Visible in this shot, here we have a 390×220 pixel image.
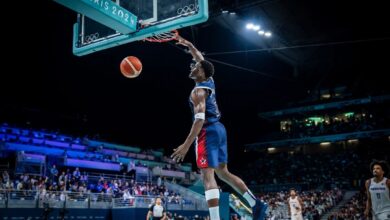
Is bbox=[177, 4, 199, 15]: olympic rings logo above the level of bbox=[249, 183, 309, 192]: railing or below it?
above

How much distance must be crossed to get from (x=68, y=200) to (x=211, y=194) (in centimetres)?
1309

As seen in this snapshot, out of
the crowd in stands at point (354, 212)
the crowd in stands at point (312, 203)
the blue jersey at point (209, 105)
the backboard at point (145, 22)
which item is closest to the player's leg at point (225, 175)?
the blue jersey at point (209, 105)

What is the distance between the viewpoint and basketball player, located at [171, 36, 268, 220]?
13.7 feet

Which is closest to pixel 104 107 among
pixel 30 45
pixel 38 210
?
pixel 30 45

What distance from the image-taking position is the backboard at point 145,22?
6508 millimetres

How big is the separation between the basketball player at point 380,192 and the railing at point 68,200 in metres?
10.8

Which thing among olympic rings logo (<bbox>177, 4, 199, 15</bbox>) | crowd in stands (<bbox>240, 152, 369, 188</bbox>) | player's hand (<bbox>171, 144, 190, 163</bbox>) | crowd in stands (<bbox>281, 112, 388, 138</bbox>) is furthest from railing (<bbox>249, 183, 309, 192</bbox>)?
player's hand (<bbox>171, 144, 190, 163</bbox>)

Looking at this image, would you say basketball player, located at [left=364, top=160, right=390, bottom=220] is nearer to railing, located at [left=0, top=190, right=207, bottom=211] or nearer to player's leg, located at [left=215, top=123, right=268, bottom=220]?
player's leg, located at [left=215, top=123, right=268, bottom=220]

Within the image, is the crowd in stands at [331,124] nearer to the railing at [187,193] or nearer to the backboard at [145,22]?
the railing at [187,193]

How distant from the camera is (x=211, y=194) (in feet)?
13.8

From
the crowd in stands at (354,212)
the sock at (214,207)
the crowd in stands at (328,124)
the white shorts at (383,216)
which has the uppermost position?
→ the crowd in stands at (328,124)

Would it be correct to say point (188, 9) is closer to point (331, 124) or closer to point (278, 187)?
point (278, 187)

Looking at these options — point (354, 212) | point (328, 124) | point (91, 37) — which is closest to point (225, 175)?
point (91, 37)

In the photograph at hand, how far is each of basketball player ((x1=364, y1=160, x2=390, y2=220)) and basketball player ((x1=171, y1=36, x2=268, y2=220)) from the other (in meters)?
2.83
